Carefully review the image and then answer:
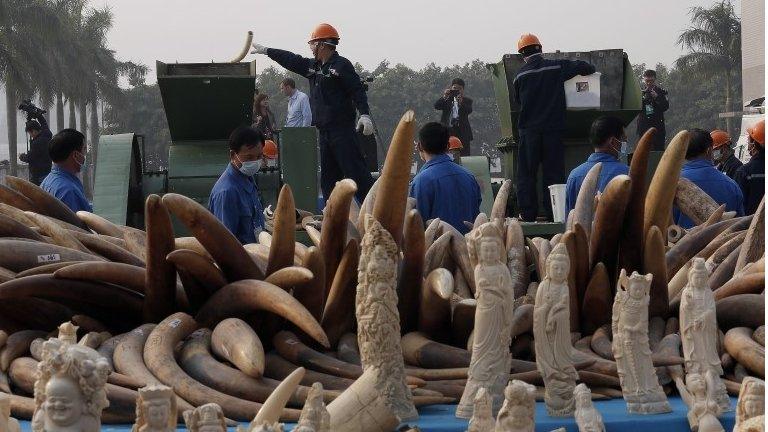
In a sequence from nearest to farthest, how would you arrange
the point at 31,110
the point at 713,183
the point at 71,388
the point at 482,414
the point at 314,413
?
the point at 71,388, the point at 314,413, the point at 482,414, the point at 713,183, the point at 31,110

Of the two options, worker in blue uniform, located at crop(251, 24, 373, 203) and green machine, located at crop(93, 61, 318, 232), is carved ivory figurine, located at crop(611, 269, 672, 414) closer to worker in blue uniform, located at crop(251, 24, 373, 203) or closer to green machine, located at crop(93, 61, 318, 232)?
worker in blue uniform, located at crop(251, 24, 373, 203)

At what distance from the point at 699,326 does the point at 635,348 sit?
26 cm

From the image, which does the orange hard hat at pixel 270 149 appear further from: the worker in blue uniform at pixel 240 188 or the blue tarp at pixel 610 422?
the blue tarp at pixel 610 422

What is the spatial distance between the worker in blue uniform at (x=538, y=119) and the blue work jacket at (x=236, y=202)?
380 centimetres

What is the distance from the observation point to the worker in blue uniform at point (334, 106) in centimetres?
1033

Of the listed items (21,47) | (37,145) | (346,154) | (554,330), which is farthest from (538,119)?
(21,47)

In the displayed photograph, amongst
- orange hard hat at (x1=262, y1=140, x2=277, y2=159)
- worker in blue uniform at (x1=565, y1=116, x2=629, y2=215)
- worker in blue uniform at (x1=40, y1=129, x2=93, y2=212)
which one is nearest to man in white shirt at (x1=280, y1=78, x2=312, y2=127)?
orange hard hat at (x1=262, y1=140, x2=277, y2=159)

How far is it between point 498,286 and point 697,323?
0.74 m

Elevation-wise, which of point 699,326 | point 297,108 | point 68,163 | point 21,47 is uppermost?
point 21,47

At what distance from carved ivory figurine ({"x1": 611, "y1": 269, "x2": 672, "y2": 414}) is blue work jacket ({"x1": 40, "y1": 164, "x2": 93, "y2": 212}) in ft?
15.8

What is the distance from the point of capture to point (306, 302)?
17.1 ft

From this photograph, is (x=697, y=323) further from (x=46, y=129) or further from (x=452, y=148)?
(x=46, y=129)

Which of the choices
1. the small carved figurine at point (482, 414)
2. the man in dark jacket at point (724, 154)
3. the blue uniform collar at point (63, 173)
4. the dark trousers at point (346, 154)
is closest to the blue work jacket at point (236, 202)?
the blue uniform collar at point (63, 173)

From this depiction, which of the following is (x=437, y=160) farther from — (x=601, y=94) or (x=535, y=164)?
(x=601, y=94)
